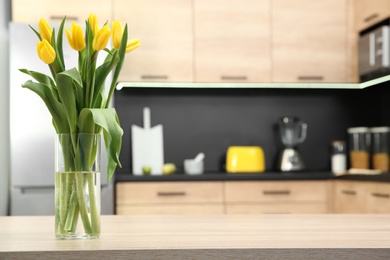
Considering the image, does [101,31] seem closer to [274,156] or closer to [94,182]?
[94,182]

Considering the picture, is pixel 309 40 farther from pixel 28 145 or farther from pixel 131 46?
pixel 131 46

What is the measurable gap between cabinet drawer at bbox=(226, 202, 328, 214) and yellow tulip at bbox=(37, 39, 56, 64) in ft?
8.43

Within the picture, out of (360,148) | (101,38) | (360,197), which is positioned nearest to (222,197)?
(360,197)

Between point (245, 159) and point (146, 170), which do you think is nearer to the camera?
point (146, 170)

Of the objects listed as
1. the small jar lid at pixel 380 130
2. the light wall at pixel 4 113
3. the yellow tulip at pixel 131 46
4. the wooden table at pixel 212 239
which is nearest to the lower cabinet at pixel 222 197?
the small jar lid at pixel 380 130

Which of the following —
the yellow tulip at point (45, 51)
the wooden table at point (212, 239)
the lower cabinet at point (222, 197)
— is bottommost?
the lower cabinet at point (222, 197)

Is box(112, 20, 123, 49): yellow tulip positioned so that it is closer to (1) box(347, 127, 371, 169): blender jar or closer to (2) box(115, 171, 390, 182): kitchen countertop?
(2) box(115, 171, 390, 182): kitchen countertop

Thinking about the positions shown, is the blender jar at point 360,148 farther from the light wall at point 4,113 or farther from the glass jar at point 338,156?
the light wall at point 4,113

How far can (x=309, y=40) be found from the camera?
4098 mm

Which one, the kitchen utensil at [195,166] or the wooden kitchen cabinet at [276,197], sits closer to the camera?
the wooden kitchen cabinet at [276,197]

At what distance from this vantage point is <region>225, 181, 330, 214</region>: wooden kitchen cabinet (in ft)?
12.4

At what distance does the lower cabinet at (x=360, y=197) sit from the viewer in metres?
3.40

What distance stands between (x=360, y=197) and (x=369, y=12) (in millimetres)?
1102

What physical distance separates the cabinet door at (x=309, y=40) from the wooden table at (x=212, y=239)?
239 cm
